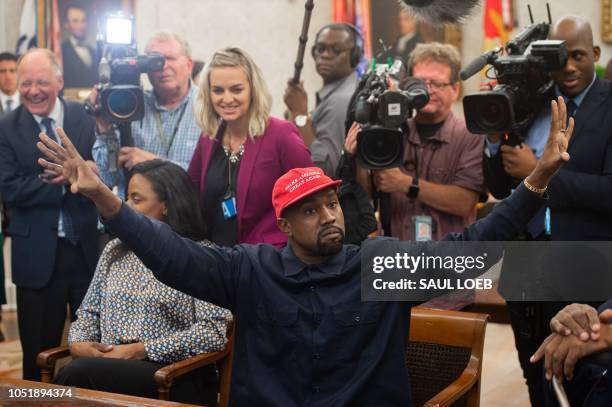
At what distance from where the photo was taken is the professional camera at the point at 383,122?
3.11 metres

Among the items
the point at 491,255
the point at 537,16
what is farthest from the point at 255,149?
the point at 537,16

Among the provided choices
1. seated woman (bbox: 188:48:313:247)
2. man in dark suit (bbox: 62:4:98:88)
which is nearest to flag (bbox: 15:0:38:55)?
man in dark suit (bbox: 62:4:98:88)

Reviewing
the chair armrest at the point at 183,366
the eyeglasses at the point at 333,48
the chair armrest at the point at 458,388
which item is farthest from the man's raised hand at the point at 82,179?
the eyeglasses at the point at 333,48

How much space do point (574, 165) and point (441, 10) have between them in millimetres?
811

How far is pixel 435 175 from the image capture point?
3.36m

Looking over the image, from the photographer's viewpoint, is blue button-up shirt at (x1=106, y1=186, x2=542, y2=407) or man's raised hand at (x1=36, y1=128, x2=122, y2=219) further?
blue button-up shirt at (x1=106, y1=186, x2=542, y2=407)

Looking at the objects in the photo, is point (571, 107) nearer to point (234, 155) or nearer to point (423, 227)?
point (423, 227)

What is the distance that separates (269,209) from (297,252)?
783 mm

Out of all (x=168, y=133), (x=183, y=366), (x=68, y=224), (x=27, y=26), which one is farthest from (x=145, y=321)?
(x=27, y=26)

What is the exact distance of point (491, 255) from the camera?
7.20ft

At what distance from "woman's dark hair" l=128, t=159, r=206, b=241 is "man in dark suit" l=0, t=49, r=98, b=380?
727 mm

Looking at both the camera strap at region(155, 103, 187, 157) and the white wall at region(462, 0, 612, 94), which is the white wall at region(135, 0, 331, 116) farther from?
the camera strap at region(155, 103, 187, 157)

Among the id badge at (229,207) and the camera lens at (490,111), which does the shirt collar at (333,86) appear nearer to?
the id badge at (229,207)

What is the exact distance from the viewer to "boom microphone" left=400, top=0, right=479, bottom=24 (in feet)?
10.6
